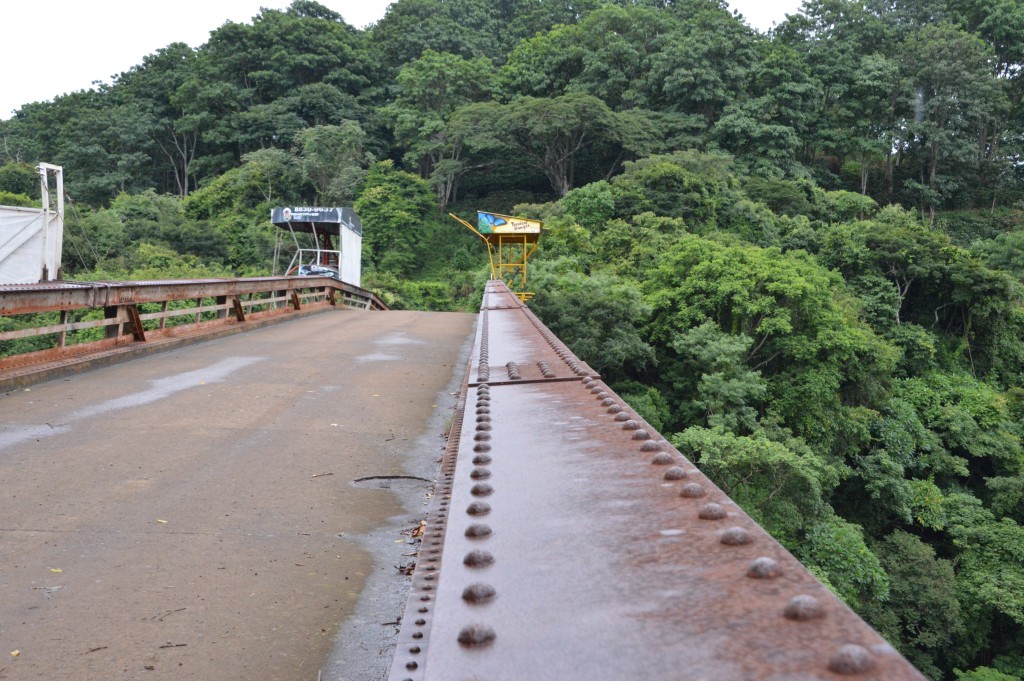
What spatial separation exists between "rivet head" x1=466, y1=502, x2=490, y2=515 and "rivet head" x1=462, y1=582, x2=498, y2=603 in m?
0.44

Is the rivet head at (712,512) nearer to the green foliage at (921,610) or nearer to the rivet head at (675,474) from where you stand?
the rivet head at (675,474)

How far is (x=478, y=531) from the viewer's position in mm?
1569

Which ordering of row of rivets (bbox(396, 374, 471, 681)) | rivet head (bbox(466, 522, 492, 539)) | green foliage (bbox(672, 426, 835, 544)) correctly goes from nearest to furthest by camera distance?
rivet head (bbox(466, 522, 492, 539)), row of rivets (bbox(396, 374, 471, 681)), green foliage (bbox(672, 426, 835, 544))

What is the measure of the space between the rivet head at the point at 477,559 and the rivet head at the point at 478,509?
0.92ft

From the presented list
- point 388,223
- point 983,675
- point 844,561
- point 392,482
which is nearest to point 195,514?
point 392,482

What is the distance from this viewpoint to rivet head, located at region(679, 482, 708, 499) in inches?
62.2

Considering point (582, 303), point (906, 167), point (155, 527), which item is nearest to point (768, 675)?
point (155, 527)

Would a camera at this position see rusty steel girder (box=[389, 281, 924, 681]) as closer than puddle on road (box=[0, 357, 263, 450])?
Yes

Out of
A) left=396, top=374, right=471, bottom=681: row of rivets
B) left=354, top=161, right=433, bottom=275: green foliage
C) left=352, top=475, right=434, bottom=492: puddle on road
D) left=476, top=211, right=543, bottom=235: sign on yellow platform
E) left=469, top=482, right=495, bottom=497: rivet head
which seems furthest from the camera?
left=354, top=161, right=433, bottom=275: green foliage

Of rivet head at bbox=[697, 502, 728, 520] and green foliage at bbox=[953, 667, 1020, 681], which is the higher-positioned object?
rivet head at bbox=[697, 502, 728, 520]

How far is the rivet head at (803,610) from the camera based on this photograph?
1018mm

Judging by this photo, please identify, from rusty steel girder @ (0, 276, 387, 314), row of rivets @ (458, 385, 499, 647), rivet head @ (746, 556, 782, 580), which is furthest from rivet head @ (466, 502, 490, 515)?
rusty steel girder @ (0, 276, 387, 314)

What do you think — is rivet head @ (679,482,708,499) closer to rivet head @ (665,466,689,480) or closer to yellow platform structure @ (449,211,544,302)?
rivet head @ (665,466,689,480)

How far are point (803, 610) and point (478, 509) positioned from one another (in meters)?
0.84
